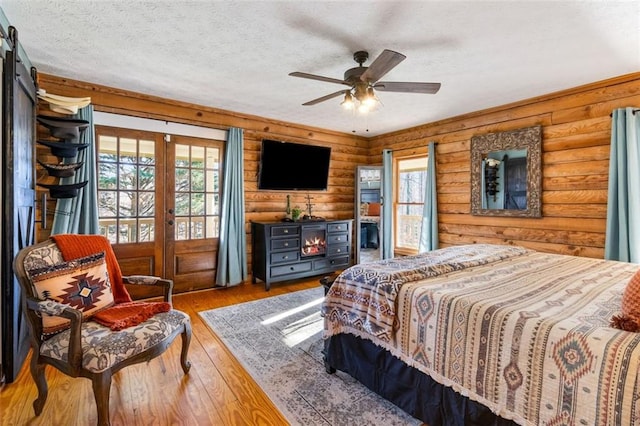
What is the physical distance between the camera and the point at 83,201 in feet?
10.7

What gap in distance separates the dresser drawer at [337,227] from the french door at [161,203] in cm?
167

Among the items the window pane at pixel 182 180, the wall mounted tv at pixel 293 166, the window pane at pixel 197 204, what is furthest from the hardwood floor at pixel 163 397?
the wall mounted tv at pixel 293 166

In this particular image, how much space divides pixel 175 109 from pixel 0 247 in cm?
245

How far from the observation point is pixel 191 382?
214cm

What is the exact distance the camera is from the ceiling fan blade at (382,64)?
6.39ft

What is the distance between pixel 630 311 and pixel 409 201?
429 cm

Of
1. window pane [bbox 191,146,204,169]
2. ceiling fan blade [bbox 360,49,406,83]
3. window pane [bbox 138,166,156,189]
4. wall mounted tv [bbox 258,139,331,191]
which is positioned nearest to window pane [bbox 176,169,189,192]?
window pane [bbox 191,146,204,169]

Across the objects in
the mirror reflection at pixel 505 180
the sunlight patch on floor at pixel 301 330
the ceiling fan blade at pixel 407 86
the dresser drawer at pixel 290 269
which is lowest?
the sunlight patch on floor at pixel 301 330

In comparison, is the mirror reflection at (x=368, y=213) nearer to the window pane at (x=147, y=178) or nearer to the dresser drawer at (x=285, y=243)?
the dresser drawer at (x=285, y=243)

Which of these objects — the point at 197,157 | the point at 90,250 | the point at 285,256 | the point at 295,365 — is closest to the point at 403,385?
the point at 295,365

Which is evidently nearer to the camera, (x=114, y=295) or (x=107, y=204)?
(x=114, y=295)

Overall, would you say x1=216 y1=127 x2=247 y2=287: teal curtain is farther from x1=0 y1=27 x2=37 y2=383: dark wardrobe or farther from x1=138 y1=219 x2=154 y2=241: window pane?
x1=0 y1=27 x2=37 y2=383: dark wardrobe

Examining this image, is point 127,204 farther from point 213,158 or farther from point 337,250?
point 337,250

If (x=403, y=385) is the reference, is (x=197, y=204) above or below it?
above
